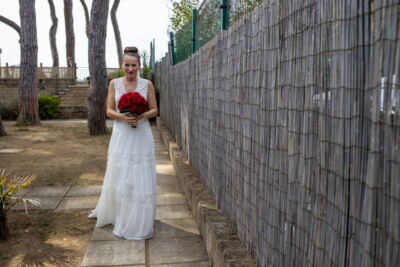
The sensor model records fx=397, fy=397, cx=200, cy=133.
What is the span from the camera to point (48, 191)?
599cm

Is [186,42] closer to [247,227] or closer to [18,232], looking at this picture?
[18,232]

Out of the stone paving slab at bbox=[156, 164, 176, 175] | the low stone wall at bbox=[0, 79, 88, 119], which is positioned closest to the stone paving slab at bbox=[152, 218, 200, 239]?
the stone paving slab at bbox=[156, 164, 176, 175]

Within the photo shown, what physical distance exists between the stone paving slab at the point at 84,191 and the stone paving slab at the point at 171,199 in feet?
3.21

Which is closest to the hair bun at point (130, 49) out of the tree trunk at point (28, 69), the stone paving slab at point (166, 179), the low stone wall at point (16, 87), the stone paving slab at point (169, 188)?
the stone paving slab at point (169, 188)

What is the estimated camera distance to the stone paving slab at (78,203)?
526cm

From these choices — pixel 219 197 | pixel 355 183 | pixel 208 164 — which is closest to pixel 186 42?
pixel 208 164

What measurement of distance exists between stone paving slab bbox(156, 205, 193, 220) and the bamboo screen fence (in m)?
1.71

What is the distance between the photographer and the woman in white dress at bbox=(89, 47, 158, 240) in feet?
13.8

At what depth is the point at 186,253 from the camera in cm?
382

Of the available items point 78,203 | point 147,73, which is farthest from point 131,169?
point 147,73

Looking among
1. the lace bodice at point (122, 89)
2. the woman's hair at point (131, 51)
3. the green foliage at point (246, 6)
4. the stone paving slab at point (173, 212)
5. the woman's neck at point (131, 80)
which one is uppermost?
the green foliage at point (246, 6)

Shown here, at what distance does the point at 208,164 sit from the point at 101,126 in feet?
27.8

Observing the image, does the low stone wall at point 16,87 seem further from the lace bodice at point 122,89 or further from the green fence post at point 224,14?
the green fence post at point 224,14

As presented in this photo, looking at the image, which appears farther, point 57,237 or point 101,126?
point 101,126
